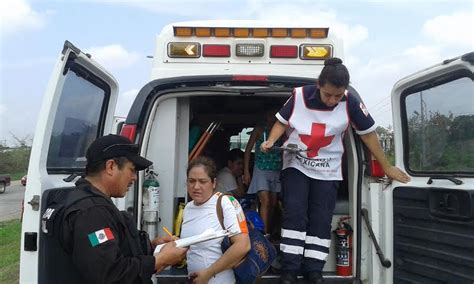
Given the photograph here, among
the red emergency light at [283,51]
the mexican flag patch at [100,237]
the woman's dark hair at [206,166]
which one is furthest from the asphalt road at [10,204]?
the mexican flag patch at [100,237]

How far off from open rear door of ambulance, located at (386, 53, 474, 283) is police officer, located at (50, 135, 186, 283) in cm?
156

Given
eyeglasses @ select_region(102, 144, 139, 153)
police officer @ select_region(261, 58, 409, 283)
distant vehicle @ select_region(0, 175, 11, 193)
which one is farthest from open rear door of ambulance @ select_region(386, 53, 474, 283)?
distant vehicle @ select_region(0, 175, 11, 193)

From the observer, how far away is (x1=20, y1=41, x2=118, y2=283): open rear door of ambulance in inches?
96.8

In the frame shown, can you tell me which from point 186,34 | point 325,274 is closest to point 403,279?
point 325,274

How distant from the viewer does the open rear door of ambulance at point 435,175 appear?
270 cm

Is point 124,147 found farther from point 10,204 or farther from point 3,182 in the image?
point 3,182

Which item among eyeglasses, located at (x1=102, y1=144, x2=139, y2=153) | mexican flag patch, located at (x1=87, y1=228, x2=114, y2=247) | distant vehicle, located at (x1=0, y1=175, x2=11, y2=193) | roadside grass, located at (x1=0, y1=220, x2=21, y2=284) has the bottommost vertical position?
roadside grass, located at (x1=0, y1=220, x2=21, y2=284)

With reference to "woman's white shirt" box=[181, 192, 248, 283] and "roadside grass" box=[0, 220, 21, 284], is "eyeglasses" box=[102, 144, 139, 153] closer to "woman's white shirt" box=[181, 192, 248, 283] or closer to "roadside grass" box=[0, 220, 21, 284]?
"woman's white shirt" box=[181, 192, 248, 283]

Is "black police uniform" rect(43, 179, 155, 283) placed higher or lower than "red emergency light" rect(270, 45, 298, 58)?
lower

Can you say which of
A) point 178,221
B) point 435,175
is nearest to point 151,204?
point 178,221

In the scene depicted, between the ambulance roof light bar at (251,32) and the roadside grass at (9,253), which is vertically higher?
the ambulance roof light bar at (251,32)

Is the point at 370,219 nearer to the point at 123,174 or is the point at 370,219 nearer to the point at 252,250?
the point at 252,250

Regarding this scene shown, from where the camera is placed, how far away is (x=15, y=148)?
30953 millimetres

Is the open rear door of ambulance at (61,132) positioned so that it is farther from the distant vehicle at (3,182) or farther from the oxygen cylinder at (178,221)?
the distant vehicle at (3,182)
